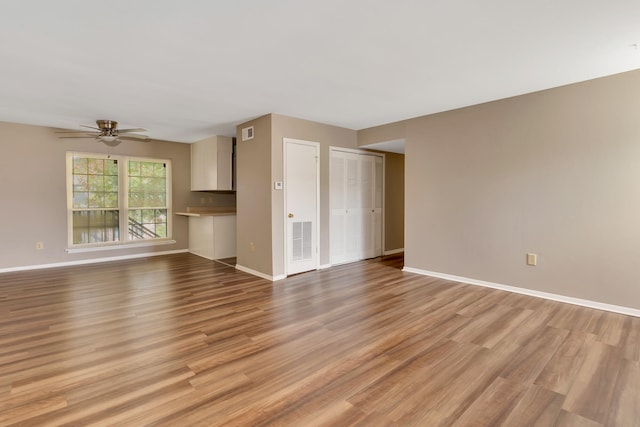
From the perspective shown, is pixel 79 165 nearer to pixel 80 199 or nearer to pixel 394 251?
pixel 80 199

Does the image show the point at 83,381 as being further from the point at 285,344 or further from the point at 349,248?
the point at 349,248

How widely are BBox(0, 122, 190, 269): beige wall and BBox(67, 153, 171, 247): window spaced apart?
157 mm

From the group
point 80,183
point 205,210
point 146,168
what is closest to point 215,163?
point 205,210

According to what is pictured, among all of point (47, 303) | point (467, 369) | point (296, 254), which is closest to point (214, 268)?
point (296, 254)

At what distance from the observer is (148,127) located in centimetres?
524

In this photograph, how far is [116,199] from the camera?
6031mm

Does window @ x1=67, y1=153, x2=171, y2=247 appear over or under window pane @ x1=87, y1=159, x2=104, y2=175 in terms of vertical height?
under

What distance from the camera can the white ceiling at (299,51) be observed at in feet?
6.55

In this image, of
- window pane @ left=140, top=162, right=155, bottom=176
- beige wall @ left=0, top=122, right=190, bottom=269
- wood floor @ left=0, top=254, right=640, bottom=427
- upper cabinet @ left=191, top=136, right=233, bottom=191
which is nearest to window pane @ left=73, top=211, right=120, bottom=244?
beige wall @ left=0, top=122, right=190, bottom=269

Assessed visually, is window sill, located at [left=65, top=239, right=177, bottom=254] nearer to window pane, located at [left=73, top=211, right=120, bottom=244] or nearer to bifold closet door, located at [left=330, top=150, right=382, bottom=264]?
window pane, located at [left=73, top=211, right=120, bottom=244]

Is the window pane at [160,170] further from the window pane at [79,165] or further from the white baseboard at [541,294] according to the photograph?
the white baseboard at [541,294]

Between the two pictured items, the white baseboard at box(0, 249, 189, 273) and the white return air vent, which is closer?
the white return air vent

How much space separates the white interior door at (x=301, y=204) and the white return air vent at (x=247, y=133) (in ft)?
A: 2.07

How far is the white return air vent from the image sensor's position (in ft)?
15.7
